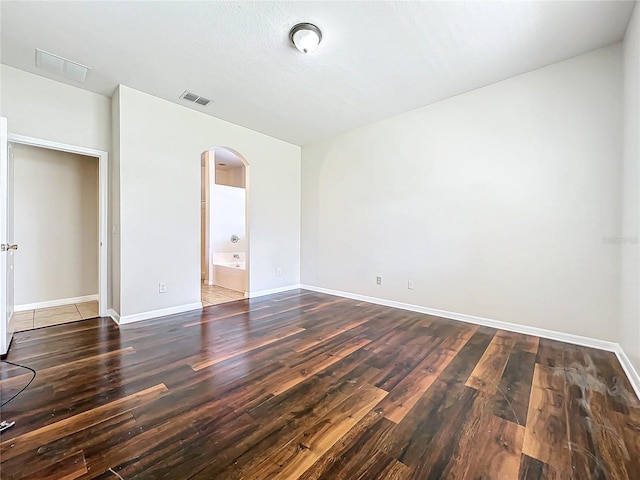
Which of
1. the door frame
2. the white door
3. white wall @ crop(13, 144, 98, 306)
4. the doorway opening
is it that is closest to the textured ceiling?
the door frame

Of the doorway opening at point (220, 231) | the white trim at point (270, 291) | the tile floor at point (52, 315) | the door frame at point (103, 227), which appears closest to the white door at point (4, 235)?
the tile floor at point (52, 315)

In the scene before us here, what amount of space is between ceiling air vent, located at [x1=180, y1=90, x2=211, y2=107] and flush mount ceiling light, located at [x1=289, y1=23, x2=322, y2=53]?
1.62m

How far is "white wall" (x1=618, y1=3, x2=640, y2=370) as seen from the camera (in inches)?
80.0

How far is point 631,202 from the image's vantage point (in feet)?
7.18

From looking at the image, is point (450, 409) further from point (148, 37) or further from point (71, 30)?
point (71, 30)

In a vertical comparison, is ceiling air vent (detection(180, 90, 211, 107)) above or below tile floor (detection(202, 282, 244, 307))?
above

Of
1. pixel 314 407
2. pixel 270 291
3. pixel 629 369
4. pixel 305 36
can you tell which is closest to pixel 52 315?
pixel 270 291

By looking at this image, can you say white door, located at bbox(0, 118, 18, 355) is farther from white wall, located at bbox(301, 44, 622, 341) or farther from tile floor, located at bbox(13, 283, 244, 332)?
white wall, located at bbox(301, 44, 622, 341)

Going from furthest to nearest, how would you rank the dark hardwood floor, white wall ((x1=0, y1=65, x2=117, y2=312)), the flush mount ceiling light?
white wall ((x1=0, y1=65, x2=117, y2=312))
the flush mount ceiling light
the dark hardwood floor

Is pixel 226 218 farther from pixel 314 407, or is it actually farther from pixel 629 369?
pixel 629 369

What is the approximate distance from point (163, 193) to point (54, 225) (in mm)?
1872

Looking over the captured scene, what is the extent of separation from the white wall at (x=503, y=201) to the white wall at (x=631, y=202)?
0.18 metres

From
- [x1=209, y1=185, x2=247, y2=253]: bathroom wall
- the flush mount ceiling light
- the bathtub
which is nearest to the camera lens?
the flush mount ceiling light

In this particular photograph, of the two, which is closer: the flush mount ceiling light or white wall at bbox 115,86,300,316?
the flush mount ceiling light
